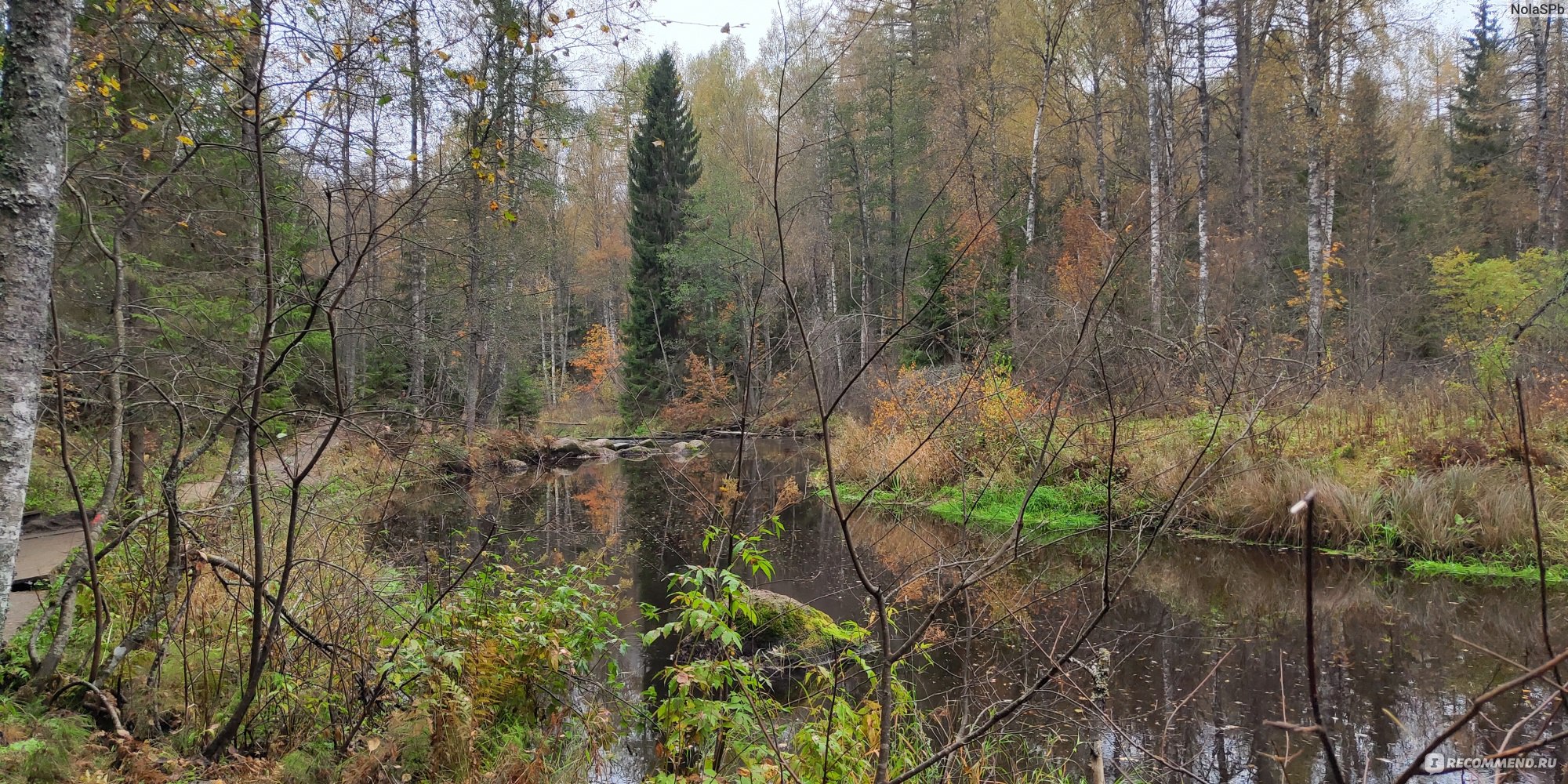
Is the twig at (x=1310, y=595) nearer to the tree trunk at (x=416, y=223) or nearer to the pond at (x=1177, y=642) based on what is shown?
the pond at (x=1177, y=642)

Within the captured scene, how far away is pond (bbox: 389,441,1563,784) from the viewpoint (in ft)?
13.4

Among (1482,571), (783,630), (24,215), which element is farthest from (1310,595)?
(1482,571)

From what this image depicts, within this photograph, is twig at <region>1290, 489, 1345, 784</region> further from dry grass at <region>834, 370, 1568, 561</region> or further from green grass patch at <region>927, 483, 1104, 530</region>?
green grass patch at <region>927, 483, 1104, 530</region>

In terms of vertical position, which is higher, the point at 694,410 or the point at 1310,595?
the point at 1310,595

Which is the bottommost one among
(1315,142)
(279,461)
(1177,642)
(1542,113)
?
(1177,642)

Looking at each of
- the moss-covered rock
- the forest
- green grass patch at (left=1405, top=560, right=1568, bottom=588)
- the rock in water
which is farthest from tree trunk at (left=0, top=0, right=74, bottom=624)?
the rock in water

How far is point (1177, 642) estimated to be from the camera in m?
6.04

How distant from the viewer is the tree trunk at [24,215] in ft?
6.18

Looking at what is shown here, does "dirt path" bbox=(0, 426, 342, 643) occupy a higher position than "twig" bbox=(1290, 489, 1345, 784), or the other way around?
"twig" bbox=(1290, 489, 1345, 784)

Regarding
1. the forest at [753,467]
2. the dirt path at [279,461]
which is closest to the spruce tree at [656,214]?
the forest at [753,467]

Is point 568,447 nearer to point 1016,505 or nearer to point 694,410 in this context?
point 694,410

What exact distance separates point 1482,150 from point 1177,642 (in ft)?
85.3

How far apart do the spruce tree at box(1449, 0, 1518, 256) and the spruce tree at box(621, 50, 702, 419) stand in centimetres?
2312

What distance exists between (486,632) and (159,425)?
4886 mm
